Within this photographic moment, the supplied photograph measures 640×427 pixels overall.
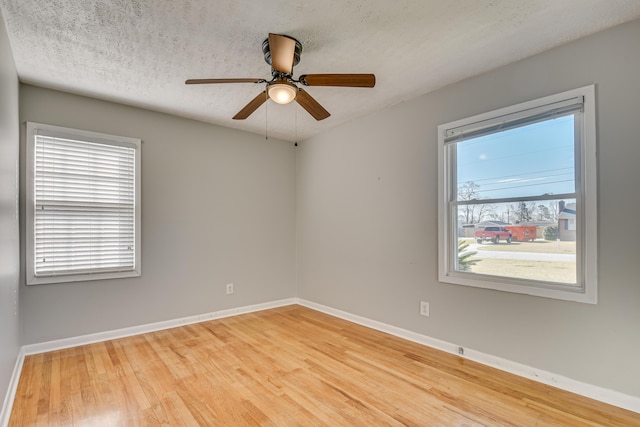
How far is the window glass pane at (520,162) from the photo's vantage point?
2.37 metres

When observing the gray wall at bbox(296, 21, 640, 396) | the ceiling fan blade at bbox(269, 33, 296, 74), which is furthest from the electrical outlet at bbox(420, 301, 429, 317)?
the ceiling fan blade at bbox(269, 33, 296, 74)

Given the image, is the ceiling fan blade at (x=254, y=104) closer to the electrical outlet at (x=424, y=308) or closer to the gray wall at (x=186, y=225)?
the gray wall at (x=186, y=225)

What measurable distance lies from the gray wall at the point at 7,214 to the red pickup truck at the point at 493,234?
3.45 metres

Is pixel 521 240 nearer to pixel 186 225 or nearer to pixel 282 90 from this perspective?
pixel 282 90

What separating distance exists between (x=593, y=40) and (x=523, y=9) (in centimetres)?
70

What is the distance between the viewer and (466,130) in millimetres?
2895

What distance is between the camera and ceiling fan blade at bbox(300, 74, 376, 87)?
2105 millimetres

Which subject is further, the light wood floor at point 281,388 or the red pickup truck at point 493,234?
the red pickup truck at point 493,234

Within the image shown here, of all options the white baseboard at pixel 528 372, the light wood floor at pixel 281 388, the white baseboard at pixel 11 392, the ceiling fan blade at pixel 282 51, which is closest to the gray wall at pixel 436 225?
the white baseboard at pixel 528 372

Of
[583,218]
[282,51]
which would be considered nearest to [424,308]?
[583,218]

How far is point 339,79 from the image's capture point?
7.04ft

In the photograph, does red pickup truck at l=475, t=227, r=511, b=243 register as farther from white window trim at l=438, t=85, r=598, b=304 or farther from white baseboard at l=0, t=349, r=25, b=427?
white baseboard at l=0, t=349, r=25, b=427

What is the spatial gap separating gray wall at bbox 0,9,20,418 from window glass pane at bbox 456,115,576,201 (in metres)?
3.44

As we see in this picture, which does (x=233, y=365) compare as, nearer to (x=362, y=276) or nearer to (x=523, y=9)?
(x=362, y=276)
